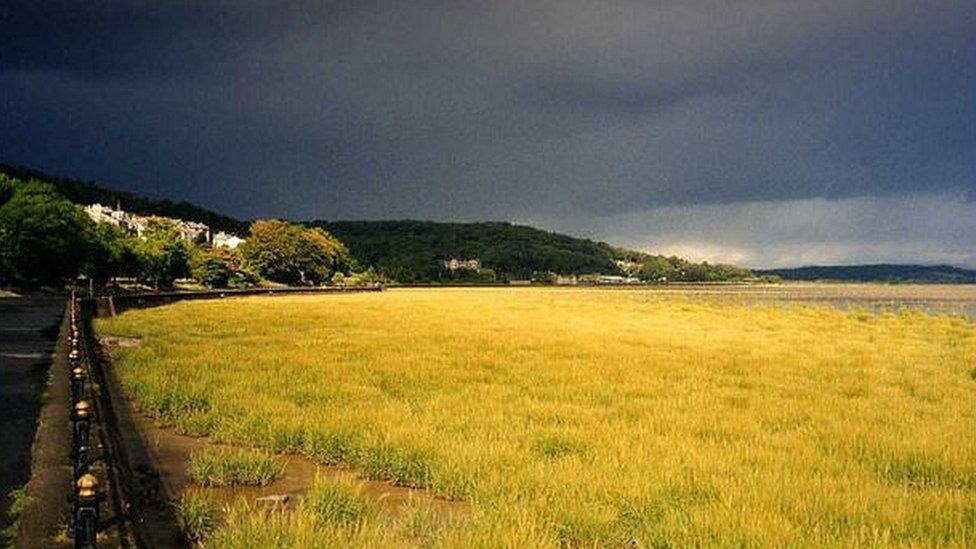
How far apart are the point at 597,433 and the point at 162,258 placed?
106 meters

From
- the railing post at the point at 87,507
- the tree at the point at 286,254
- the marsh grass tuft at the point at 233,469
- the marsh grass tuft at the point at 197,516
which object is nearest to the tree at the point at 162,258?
the tree at the point at 286,254

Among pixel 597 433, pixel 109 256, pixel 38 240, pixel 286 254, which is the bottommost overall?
pixel 597 433

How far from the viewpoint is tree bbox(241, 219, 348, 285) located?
136 meters

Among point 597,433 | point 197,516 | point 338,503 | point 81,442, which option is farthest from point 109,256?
point 81,442

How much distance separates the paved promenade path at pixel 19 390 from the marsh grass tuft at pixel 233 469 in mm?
1866

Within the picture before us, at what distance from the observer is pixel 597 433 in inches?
476

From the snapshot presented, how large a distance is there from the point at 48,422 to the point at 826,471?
11289 mm

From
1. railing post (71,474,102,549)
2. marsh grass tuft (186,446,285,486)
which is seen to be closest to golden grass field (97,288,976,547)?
marsh grass tuft (186,446,285,486)

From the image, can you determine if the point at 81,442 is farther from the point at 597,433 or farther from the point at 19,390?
the point at 19,390

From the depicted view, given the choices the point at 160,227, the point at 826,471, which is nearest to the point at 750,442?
the point at 826,471

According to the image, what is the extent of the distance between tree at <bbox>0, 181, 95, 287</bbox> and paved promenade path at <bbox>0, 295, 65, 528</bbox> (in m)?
45.4

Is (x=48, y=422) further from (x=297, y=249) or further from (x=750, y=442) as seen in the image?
(x=297, y=249)

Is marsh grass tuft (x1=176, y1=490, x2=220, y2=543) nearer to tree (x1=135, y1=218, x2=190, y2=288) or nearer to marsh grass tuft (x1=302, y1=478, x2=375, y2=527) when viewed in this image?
marsh grass tuft (x1=302, y1=478, x2=375, y2=527)

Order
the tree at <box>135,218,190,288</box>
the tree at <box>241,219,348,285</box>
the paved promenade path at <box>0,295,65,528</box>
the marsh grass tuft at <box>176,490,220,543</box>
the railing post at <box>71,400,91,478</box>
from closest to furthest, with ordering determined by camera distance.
→ the railing post at <box>71,400,91,478</box>
the marsh grass tuft at <box>176,490,220,543</box>
the paved promenade path at <box>0,295,65,528</box>
the tree at <box>135,218,190,288</box>
the tree at <box>241,219,348,285</box>
